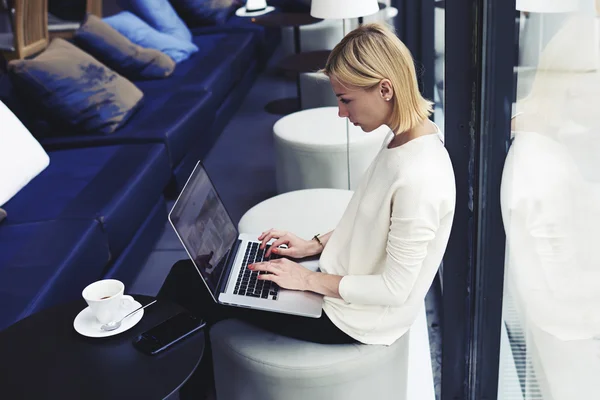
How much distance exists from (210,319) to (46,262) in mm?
684

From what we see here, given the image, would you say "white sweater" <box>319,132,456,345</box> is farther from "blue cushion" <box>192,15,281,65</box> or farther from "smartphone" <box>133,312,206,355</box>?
"blue cushion" <box>192,15,281,65</box>

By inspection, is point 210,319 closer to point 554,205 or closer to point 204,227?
point 204,227

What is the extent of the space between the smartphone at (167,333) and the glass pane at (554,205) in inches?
27.6

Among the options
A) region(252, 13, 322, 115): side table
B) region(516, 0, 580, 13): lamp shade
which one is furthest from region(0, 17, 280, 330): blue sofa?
region(516, 0, 580, 13): lamp shade

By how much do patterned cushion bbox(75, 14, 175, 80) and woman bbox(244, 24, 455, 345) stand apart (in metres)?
2.61

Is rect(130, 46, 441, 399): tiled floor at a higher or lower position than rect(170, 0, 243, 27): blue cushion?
lower

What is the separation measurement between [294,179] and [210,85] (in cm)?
134

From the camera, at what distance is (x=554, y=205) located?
48.3 inches

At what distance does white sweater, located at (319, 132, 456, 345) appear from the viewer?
146cm

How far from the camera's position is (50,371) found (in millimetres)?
1415

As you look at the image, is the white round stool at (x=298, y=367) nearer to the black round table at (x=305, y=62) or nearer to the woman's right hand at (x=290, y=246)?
the woman's right hand at (x=290, y=246)

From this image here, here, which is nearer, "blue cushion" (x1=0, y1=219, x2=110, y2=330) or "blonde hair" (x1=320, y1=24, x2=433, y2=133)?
"blonde hair" (x1=320, y1=24, x2=433, y2=133)

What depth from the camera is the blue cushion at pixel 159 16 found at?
190 inches

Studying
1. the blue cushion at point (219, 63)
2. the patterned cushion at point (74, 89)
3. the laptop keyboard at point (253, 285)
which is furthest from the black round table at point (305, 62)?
the laptop keyboard at point (253, 285)
